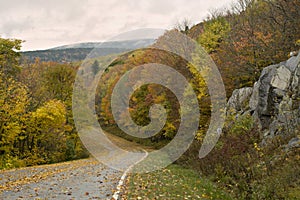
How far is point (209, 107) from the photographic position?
1155 inches

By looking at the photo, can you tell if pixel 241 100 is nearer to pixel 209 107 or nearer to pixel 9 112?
pixel 209 107

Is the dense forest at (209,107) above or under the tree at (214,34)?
under

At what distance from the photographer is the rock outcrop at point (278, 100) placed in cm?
1415

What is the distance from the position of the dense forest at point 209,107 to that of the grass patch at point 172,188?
0.55 meters

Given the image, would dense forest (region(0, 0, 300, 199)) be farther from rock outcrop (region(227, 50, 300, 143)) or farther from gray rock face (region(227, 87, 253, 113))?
gray rock face (region(227, 87, 253, 113))

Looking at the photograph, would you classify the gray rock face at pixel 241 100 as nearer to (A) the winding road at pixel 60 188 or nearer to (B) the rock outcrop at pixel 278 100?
(B) the rock outcrop at pixel 278 100

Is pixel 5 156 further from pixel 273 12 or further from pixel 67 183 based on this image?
pixel 273 12

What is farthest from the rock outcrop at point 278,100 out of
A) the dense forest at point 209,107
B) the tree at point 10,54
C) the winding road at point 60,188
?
the tree at point 10,54

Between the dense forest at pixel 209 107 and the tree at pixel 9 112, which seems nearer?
the dense forest at pixel 209 107

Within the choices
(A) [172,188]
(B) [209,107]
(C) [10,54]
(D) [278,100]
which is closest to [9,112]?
(C) [10,54]

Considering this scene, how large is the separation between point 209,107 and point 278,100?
533 inches

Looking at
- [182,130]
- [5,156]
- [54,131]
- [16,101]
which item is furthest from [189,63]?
[5,156]

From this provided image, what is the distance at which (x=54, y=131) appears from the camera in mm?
29812

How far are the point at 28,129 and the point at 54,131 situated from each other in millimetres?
2858
